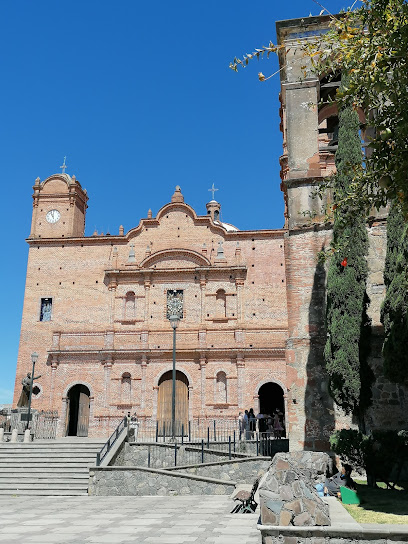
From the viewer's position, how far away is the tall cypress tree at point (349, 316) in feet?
39.1

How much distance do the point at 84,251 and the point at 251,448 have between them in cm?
1672

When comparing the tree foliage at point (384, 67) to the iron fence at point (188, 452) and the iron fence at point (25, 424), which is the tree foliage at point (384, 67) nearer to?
the iron fence at point (188, 452)

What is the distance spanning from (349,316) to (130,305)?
18.8 m

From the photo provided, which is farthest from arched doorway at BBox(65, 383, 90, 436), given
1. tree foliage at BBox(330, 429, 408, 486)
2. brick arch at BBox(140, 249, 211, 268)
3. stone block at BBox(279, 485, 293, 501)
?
stone block at BBox(279, 485, 293, 501)

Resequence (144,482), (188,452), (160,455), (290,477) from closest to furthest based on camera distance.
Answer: (290,477) → (144,482) → (188,452) → (160,455)

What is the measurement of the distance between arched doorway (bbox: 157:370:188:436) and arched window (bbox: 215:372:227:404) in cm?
164

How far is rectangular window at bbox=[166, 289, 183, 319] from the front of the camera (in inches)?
1136

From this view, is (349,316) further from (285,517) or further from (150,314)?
(150,314)

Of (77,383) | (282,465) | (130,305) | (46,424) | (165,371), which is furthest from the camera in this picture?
(130,305)

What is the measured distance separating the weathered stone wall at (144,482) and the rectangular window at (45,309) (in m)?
16.7

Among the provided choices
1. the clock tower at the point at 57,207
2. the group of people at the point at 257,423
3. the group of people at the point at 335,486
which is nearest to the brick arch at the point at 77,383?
the group of people at the point at 257,423

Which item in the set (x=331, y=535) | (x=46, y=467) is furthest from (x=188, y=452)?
(x=331, y=535)

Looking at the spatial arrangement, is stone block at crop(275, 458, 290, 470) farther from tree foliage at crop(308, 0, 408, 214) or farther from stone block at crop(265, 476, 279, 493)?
tree foliage at crop(308, 0, 408, 214)

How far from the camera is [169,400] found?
27.4 meters
